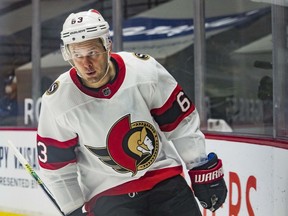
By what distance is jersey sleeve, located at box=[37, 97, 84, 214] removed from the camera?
87.7 inches

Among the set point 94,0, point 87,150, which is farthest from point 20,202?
point 87,150

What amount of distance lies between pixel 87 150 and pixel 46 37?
8.48 ft

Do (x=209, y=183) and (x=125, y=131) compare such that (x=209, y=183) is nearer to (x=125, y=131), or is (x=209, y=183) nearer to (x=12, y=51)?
(x=125, y=131)

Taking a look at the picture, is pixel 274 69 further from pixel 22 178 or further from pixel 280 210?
pixel 22 178

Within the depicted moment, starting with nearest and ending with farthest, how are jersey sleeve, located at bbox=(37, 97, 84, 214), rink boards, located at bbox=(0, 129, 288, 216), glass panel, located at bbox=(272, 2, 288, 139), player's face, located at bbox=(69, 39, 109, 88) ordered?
1. player's face, located at bbox=(69, 39, 109, 88)
2. jersey sleeve, located at bbox=(37, 97, 84, 214)
3. rink boards, located at bbox=(0, 129, 288, 216)
4. glass panel, located at bbox=(272, 2, 288, 139)

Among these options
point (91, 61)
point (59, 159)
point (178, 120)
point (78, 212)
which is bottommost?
point (78, 212)

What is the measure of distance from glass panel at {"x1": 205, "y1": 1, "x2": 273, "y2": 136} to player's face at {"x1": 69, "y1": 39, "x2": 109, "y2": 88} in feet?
4.00

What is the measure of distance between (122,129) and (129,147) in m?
0.06

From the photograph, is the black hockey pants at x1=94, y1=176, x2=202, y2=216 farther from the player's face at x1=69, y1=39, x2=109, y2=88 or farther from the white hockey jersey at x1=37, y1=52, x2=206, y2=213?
the player's face at x1=69, y1=39, x2=109, y2=88

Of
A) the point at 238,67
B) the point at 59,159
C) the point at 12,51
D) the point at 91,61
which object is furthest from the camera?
the point at 12,51

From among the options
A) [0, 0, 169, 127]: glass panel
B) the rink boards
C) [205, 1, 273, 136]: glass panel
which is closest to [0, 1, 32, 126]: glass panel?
[0, 0, 169, 127]: glass panel

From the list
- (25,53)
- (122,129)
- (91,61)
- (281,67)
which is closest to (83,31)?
(91,61)

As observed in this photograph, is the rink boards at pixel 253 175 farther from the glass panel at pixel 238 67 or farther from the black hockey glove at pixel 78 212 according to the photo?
the black hockey glove at pixel 78 212

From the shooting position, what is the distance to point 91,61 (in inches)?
83.4
